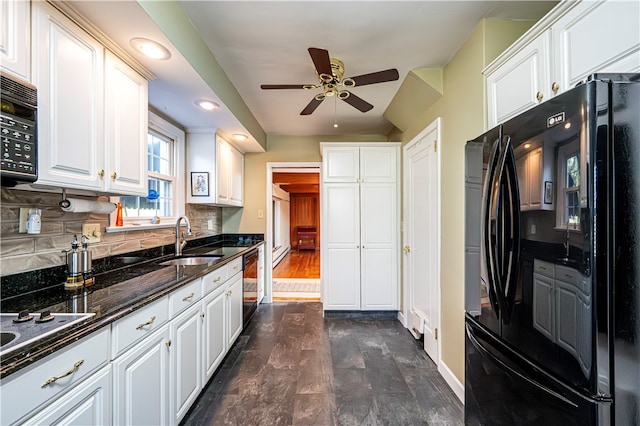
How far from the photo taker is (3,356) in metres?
0.72

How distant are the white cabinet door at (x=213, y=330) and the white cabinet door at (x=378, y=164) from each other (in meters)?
2.12

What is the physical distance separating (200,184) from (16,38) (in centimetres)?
202

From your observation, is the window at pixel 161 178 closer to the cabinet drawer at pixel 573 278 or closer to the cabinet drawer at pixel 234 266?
the cabinet drawer at pixel 234 266

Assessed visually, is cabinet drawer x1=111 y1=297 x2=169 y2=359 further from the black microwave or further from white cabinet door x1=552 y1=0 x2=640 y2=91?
white cabinet door x1=552 y1=0 x2=640 y2=91

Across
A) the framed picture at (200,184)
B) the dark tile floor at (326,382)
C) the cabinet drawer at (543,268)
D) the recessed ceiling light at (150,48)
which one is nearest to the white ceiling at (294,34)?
the recessed ceiling light at (150,48)

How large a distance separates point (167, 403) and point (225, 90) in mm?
2232

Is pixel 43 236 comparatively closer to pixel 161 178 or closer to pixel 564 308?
pixel 161 178

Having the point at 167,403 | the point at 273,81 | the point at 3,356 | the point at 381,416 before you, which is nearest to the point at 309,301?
the point at 381,416

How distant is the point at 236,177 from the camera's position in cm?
377

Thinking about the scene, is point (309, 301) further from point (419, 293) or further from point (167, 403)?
point (167, 403)

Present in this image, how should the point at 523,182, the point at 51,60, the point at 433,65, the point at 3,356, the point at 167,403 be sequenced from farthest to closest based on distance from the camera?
the point at 433,65
the point at 167,403
the point at 51,60
the point at 523,182
the point at 3,356

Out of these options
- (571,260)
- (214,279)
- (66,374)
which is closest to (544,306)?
(571,260)

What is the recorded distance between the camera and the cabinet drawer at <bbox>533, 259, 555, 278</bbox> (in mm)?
930

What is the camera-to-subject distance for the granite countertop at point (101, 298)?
2.56ft
